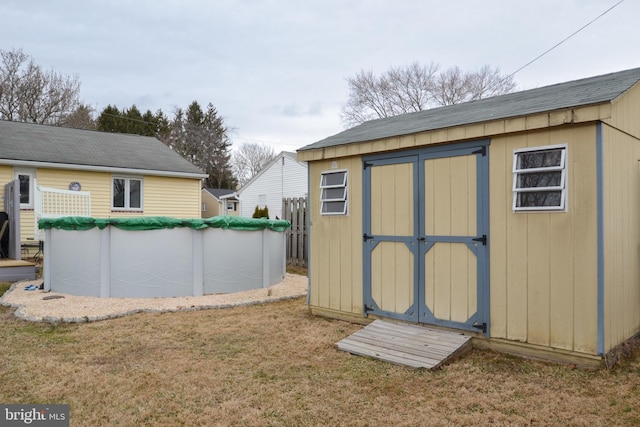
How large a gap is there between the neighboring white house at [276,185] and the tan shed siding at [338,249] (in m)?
14.9

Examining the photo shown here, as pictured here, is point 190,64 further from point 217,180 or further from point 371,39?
point 217,180

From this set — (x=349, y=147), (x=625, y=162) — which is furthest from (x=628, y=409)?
(x=349, y=147)

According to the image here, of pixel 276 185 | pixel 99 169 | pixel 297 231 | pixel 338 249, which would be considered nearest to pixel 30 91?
pixel 99 169

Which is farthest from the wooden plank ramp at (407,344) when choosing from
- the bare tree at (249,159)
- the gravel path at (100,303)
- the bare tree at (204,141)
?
the bare tree at (249,159)

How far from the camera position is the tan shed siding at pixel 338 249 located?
5.45 meters

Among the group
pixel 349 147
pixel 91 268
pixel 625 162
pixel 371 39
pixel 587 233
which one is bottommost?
pixel 91 268

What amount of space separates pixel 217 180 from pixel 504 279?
1392 inches

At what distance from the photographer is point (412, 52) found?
24.3m

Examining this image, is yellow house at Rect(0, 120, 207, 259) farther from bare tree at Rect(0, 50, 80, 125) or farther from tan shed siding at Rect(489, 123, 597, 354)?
tan shed siding at Rect(489, 123, 597, 354)

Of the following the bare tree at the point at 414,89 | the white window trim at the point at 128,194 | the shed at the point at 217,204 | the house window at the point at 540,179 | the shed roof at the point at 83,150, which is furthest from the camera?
the shed at the point at 217,204

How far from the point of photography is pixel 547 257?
390cm

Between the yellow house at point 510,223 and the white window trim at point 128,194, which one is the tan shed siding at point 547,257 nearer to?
the yellow house at point 510,223

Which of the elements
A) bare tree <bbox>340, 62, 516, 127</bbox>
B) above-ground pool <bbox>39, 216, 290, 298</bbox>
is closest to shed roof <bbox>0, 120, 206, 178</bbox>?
above-ground pool <bbox>39, 216, 290, 298</bbox>

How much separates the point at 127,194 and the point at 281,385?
12768 mm
